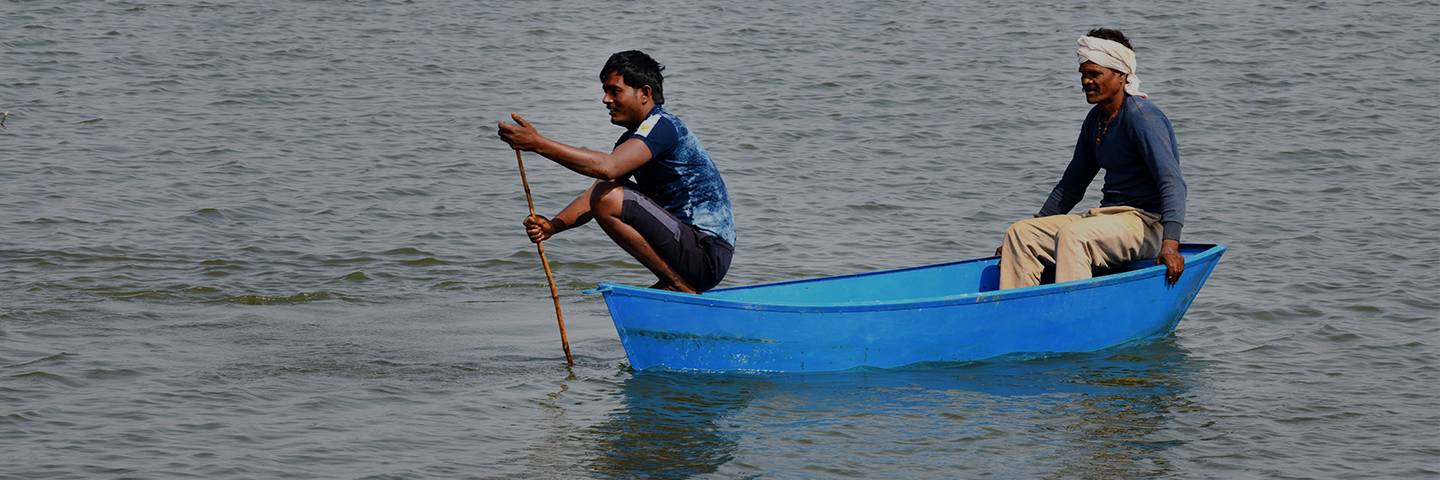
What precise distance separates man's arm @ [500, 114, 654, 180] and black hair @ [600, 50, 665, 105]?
297mm

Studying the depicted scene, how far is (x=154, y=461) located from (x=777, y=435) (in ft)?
7.68

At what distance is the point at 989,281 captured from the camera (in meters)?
7.24

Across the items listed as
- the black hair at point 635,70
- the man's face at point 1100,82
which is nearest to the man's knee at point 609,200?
the black hair at point 635,70

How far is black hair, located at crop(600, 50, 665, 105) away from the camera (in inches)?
228

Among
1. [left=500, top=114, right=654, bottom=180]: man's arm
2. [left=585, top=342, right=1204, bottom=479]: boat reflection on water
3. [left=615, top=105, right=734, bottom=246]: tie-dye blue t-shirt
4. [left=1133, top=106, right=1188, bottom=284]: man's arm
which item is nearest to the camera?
[left=585, top=342, right=1204, bottom=479]: boat reflection on water

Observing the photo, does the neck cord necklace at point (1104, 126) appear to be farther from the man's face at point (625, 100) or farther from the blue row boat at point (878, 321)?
the man's face at point (625, 100)

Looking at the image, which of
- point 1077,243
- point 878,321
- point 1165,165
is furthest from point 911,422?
point 1165,165

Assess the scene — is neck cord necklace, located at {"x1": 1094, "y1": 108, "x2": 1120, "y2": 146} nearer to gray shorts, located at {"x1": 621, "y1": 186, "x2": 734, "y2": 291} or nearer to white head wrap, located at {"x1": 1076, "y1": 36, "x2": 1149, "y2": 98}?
white head wrap, located at {"x1": 1076, "y1": 36, "x2": 1149, "y2": 98}

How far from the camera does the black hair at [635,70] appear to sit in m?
5.80

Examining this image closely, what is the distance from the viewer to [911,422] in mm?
5684

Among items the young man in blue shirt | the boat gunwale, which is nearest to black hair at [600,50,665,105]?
the young man in blue shirt

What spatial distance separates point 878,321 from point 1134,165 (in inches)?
58.3

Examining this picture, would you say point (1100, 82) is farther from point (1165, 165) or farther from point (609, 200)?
point (609, 200)

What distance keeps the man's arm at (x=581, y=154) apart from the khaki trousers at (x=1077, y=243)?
2012 millimetres
